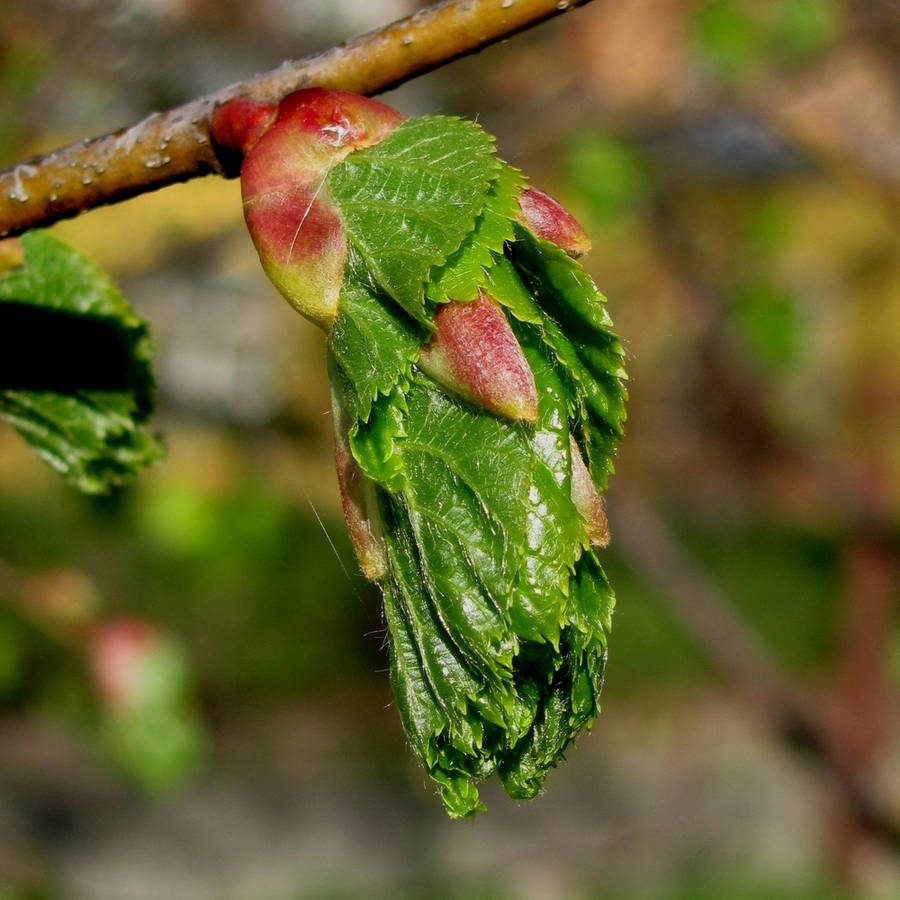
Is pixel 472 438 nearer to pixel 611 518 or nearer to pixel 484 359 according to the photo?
Answer: pixel 484 359

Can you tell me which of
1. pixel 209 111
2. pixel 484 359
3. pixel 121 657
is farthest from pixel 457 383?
pixel 121 657

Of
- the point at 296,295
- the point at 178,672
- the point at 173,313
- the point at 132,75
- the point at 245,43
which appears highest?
the point at 296,295

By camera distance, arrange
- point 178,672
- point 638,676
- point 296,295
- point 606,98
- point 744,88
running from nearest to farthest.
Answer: point 296,295 < point 178,672 < point 744,88 < point 606,98 < point 638,676

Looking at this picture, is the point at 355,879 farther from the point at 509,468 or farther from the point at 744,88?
the point at 509,468

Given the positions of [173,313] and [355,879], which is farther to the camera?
[355,879]

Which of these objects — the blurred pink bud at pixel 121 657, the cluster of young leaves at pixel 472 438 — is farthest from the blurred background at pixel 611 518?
the cluster of young leaves at pixel 472 438

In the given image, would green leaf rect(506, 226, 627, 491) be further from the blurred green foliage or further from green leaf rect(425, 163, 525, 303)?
the blurred green foliage

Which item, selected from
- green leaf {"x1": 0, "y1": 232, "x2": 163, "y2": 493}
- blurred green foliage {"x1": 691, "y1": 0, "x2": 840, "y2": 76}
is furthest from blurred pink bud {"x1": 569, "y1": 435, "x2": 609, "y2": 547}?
blurred green foliage {"x1": 691, "y1": 0, "x2": 840, "y2": 76}

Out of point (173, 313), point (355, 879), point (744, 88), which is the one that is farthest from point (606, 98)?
point (355, 879)
